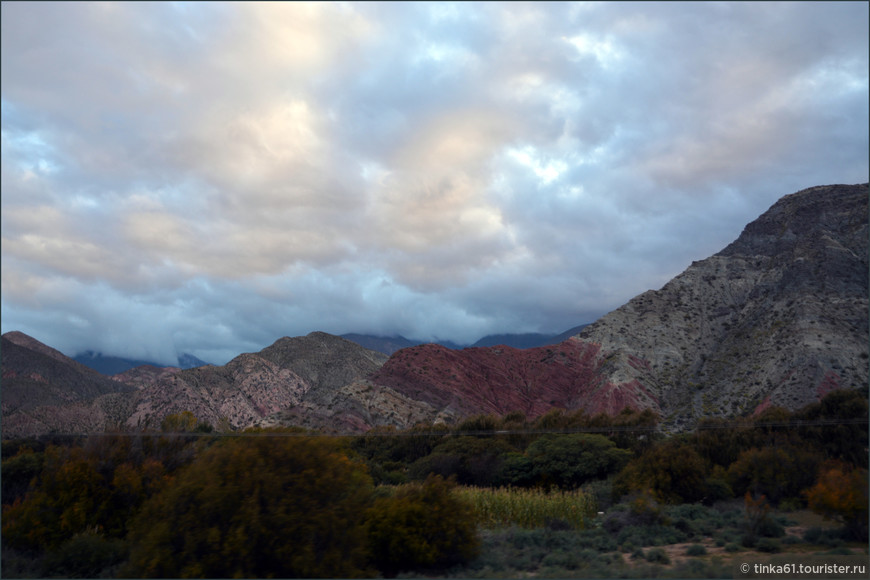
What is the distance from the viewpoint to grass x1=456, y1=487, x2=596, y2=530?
1569cm

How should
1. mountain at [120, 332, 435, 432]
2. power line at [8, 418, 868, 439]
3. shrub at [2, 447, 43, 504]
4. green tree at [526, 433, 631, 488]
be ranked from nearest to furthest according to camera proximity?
1. power line at [8, 418, 868, 439]
2. shrub at [2, 447, 43, 504]
3. green tree at [526, 433, 631, 488]
4. mountain at [120, 332, 435, 432]

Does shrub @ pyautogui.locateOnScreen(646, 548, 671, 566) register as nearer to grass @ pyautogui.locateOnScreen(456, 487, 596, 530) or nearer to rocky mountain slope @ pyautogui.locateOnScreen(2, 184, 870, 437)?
grass @ pyautogui.locateOnScreen(456, 487, 596, 530)

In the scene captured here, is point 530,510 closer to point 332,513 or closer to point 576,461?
point 576,461

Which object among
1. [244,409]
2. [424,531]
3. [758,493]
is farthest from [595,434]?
[244,409]

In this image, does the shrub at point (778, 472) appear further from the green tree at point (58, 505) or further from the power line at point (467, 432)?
the green tree at point (58, 505)

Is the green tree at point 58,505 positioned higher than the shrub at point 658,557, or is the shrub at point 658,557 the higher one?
the green tree at point 58,505

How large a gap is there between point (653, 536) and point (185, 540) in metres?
11.0

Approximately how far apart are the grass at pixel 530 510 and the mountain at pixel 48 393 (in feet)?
38.3

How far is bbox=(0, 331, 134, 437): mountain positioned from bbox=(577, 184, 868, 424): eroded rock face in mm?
39096

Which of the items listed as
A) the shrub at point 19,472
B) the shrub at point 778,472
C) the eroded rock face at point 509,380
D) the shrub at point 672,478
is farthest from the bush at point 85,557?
the eroded rock face at point 509,380

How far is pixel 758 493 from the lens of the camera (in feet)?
58.9

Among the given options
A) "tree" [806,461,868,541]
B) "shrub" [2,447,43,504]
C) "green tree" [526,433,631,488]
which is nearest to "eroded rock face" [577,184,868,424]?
"green tree" [526,433,631,488]

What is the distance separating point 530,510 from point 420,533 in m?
6.50

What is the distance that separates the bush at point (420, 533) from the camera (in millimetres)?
11109
